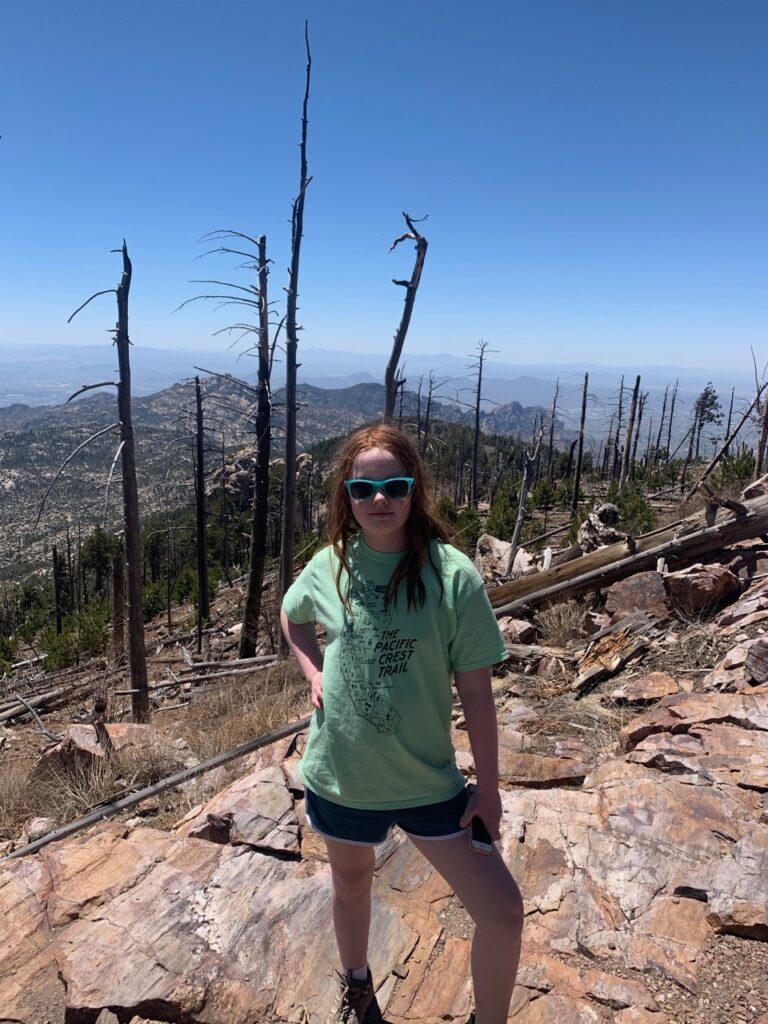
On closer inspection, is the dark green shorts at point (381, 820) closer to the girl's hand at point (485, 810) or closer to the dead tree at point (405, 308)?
the girl's hand at point (485, 810)

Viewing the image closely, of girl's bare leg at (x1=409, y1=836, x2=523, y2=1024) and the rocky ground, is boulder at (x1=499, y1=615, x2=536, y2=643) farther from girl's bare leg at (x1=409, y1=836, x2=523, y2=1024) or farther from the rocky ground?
girl's bare leg at (x1=409, y1=836, x2=523, y2=1024)

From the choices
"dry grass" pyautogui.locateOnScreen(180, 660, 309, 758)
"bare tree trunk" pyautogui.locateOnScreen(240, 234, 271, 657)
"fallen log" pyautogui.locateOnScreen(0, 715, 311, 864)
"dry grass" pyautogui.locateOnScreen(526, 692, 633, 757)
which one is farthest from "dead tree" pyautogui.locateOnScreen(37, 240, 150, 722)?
"dry grass" pyautogui.locateOnScreen(526, 692, 633, 757)

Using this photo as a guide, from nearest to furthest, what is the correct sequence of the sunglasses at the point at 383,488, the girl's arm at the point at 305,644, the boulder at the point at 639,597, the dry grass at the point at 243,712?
the sunglasses at the point at 383,488
the girl's arm at the point at 305,644
the dry grass at the point at 243,712
the boulder at the point at 639,597

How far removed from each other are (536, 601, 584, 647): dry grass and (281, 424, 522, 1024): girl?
5.20 m

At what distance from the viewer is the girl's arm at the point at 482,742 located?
67.4 inches

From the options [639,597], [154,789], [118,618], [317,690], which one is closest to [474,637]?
[317,690]

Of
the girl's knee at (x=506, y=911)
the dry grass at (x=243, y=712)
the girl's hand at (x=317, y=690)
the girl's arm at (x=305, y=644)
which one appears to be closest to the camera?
the girl's knee at (x=506, y=911)

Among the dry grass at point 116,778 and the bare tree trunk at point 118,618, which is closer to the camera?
the dry grass at point 116,778

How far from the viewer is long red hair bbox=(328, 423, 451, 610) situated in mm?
1757

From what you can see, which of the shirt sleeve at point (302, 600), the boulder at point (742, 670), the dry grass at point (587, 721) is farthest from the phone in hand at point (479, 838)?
the boulder at point (742, 670)

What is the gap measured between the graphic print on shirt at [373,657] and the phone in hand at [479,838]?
37 cm

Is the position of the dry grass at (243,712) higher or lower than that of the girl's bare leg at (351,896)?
lower

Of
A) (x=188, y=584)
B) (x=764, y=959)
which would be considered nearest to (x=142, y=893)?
(x=764, y=959)

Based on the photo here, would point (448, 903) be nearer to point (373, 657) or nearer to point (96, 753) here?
point (373, 657)
